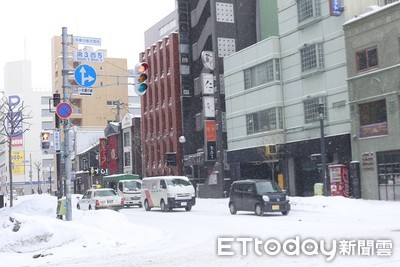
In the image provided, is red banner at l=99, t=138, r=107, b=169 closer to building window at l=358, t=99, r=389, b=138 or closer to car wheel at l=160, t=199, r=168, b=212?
car wheel at l=160, t=199, r=168, b=212

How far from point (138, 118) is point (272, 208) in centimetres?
4605

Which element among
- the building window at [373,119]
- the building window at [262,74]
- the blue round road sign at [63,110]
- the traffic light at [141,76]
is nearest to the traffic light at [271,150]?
the building window at [262,74]

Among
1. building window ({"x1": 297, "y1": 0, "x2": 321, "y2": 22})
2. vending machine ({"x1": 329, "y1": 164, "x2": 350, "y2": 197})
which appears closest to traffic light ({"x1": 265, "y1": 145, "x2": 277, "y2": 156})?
vending machine ({"x1": 329, "y1": 164, "x2": 350, "y2": 197})

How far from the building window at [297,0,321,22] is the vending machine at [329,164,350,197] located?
1056 cm

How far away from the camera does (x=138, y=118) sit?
7088 centimetres

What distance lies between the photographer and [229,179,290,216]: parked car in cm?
2653

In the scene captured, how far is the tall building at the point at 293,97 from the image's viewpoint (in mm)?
37188

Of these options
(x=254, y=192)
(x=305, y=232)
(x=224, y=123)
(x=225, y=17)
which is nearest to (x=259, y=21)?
(x=225, y=17)

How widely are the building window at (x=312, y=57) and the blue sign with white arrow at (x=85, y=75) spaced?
2054 cm

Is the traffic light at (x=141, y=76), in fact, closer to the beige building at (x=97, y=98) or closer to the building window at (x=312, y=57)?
the building window at (x=312, y=57)

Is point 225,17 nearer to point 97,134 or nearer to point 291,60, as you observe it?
point 291,60

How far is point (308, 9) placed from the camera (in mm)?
39875

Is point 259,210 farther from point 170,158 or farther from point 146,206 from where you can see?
point 170,158

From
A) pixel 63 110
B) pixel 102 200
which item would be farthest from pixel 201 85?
pixel 63 110
